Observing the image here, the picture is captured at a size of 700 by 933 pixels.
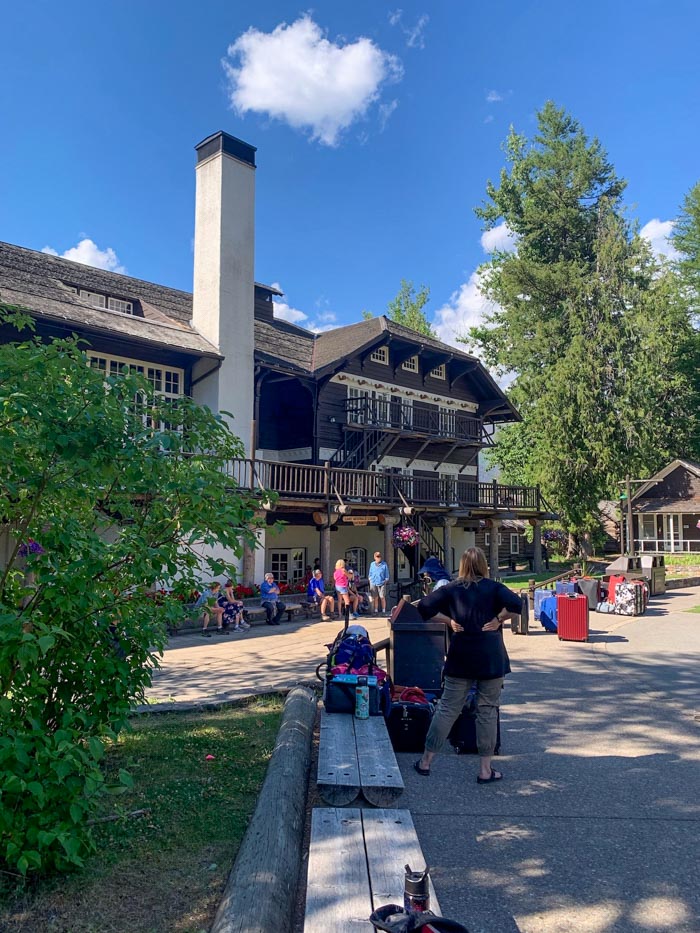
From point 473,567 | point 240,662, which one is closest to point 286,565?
point 240,662

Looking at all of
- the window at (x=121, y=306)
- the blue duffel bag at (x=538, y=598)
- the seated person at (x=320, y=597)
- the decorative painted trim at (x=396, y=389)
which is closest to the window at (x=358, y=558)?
the decorative painted trim at (x=396, y=389)

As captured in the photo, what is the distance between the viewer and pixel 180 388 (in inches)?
751

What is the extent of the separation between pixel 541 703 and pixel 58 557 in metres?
6.53

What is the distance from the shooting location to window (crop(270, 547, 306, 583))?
22.7 meters

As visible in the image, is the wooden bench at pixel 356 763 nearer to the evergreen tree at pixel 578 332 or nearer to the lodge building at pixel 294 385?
the lodge building at pixel 294 385

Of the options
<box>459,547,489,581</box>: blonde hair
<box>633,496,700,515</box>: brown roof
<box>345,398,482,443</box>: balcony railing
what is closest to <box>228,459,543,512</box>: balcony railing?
<box>345,398,482,443</box>: balcony railing

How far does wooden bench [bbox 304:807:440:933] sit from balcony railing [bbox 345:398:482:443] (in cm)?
1954

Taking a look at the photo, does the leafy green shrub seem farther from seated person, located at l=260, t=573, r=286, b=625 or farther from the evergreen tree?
the evergreen tree

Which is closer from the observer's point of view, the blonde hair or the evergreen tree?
the blonde hair

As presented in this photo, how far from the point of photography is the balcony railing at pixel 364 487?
58.3 feet

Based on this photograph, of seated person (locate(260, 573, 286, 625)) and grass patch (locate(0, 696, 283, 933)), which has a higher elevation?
seated person (locate(260, 573, 286, 625))

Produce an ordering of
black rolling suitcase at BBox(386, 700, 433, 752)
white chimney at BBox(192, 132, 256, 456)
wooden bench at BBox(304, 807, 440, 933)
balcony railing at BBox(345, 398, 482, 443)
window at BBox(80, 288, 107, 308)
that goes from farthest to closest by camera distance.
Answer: balcony railing at BBox(345, 398, 482, 443) < window at BBox(80, 288, 107, 308) < white chimney at BBox(192, 132, 256, 456) < black rolling suitcase at BBox(386, 700, 433, 752) < wooden bench at BBox(304, 807, 440, 933)

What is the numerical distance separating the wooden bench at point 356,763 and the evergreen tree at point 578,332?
31471mm

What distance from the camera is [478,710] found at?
18.4ft
